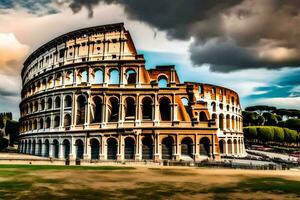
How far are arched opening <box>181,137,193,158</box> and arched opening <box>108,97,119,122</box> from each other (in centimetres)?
1019

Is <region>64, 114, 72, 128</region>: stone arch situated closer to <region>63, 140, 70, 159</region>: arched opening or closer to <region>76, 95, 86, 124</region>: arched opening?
<region>76, 95, 86, 124</region>: arched opening

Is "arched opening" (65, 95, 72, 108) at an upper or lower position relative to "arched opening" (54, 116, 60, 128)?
upper

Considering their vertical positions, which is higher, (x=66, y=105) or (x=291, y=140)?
(x=66, y=105)

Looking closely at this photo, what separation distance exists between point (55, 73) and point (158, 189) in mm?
35979

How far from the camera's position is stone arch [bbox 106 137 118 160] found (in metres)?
39.9

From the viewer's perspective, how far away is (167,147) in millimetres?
39750

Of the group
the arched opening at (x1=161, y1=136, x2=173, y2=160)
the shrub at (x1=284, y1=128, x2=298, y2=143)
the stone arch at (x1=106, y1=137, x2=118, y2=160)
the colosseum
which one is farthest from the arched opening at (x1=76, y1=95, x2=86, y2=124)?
the shrub at (x1=284, y1=128, x2=298, y2=143)

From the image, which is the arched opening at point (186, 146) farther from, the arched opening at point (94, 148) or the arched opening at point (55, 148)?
the arched opening at point (55, 148)

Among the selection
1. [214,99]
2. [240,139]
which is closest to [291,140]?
[240,139]

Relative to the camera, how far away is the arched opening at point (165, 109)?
41.9m

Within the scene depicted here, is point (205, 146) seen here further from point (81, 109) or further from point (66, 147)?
point (66, 147)

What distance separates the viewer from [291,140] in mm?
72188

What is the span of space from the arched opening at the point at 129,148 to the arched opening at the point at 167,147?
4097 mm

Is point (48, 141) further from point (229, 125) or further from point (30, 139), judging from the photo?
point (229, 125)
